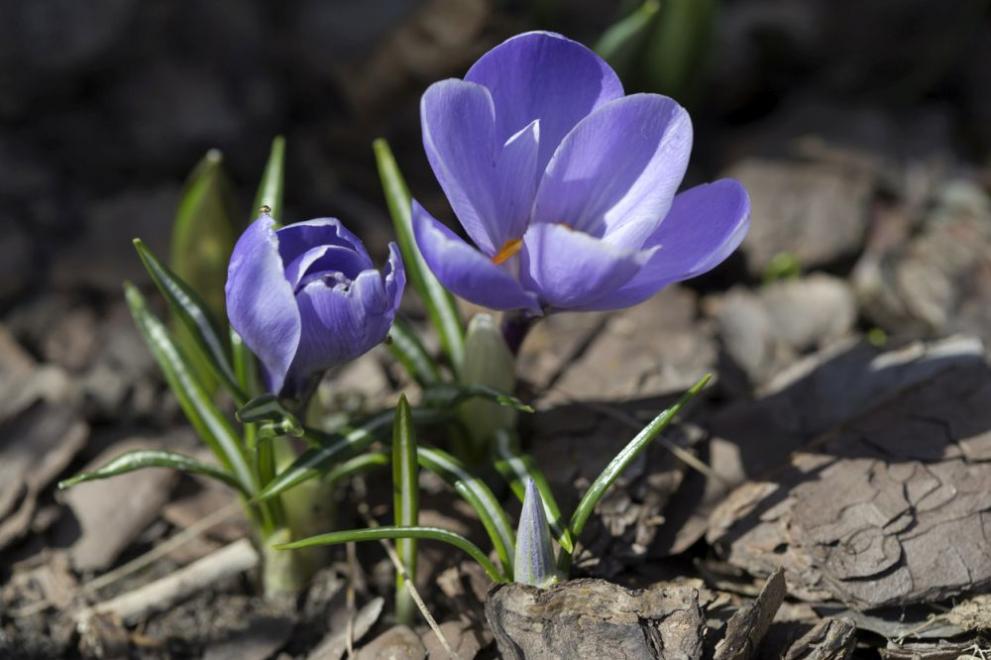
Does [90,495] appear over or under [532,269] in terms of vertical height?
under

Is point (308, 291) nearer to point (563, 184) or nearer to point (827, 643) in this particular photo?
point (563, 184)

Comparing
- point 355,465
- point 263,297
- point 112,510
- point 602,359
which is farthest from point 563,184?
point 112,510

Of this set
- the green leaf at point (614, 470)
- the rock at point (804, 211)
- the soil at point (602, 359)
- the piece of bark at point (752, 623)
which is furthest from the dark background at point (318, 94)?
the piece of bark at point (752, 623)

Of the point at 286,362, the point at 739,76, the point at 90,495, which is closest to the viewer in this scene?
the point at 286,362

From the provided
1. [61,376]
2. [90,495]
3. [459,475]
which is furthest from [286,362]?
[61,376]

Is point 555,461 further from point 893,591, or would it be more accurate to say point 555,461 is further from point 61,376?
point 61,376

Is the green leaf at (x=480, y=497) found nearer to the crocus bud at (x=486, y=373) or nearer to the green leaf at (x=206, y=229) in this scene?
the crocus bud at (x=486, y=373)

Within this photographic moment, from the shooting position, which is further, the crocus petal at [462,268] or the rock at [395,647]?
the rock at [395,647]
